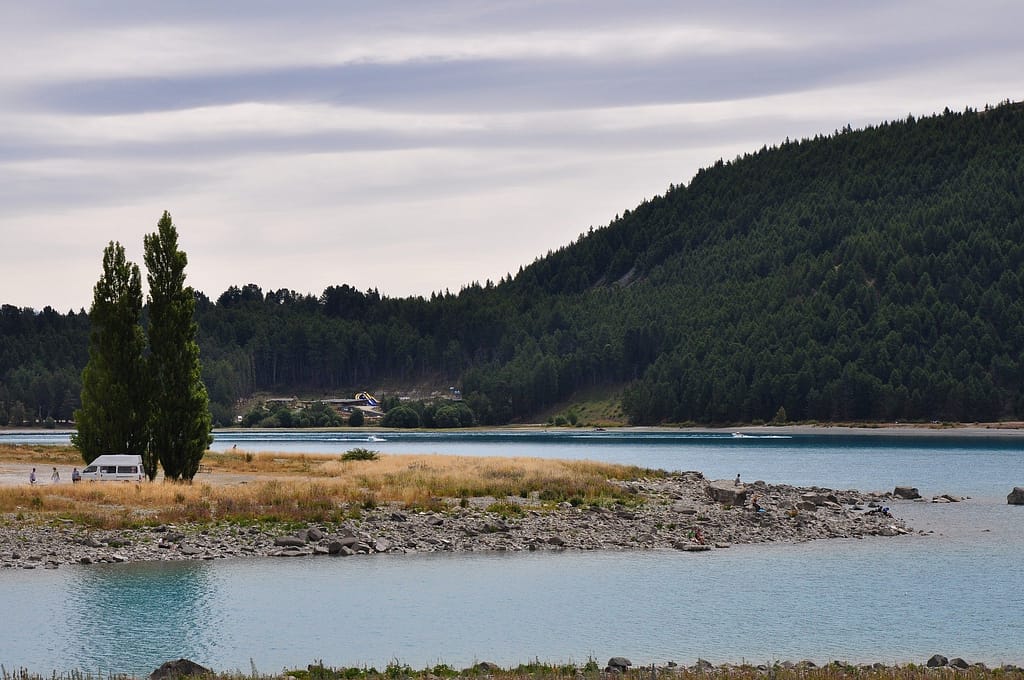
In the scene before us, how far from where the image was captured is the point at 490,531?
58219 millimetres

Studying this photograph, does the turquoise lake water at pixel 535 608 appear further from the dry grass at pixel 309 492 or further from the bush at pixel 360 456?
the bush at pixel 360 456

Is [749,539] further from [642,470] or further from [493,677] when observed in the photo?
[493,677]

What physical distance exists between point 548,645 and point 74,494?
31.9 m

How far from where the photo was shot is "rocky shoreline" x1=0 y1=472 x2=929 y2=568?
52.9m

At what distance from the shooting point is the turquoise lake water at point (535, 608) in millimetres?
36656

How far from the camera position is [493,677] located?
98.6 ft

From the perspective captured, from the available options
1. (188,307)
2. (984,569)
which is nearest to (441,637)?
(984,569)

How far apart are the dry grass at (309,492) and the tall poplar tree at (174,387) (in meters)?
2.08

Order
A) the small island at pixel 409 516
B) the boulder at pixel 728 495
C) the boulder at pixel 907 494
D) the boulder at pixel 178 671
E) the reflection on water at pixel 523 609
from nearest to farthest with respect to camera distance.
Result: 1. the boulder at pixel 178 671
2. the reflection on water at pixel 523 609
3. the small island at pixel 409 516
4. the boulder at pixel 728 495
5. the boulder at pixel 907 494

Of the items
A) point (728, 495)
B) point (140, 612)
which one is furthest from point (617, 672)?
point (728, 495)

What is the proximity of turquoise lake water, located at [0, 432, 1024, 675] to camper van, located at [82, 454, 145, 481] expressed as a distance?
19.0 m

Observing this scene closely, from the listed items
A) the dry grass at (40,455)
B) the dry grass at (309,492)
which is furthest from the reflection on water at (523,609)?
the dry grass at (40,455)

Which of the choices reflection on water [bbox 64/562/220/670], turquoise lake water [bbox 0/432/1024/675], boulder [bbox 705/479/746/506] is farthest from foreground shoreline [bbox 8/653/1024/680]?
boulder [bbox 705/479/746/506]

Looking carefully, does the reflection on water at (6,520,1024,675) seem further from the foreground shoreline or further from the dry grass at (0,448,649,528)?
the dry grass at (0,448,649,528)
